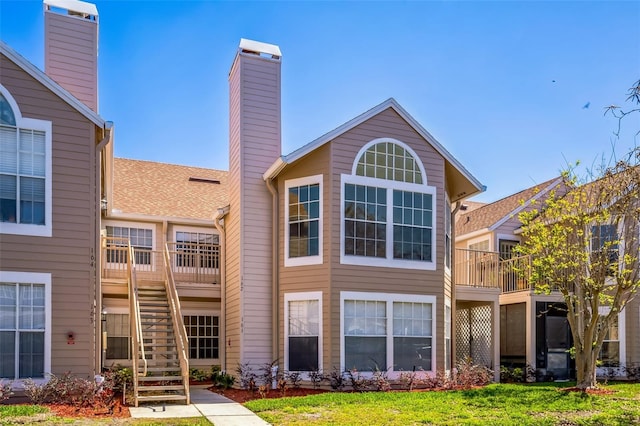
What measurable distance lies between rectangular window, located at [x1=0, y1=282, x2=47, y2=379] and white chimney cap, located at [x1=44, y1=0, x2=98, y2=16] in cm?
728

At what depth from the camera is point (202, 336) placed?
19.2 m

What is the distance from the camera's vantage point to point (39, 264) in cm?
1205

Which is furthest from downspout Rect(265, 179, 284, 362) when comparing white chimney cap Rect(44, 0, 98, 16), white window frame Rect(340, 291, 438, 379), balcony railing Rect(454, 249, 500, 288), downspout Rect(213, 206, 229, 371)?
balcony railing Rect(454, 249, 500, 288)

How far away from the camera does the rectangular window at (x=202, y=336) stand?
1909 centimetres

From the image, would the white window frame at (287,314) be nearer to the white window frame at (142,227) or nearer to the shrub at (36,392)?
the shrub at (36,392)

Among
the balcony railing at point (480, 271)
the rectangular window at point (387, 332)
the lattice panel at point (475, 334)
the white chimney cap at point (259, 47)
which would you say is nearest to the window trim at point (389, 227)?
the rectangular window at point (387, 332)

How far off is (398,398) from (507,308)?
362 inches

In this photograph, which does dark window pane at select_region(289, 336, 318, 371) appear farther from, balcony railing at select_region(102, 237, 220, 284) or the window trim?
balcony railing at select_region(102, 237, 220, 284)

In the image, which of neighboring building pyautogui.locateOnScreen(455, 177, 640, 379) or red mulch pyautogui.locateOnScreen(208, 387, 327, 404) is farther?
neighboring building pyautogui.locateOnScreen(455, 177, 640, 379)

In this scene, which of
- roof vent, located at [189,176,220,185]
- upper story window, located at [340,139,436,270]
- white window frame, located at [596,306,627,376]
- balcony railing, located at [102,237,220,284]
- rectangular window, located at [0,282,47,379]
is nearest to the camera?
rectangular window, located at [0,282,47,379]

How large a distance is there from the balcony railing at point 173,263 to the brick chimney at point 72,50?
4908 millimetres

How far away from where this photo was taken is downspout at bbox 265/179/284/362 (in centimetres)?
1512

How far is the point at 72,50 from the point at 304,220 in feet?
23.0

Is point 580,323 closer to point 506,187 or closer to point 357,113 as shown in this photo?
point 357,113
